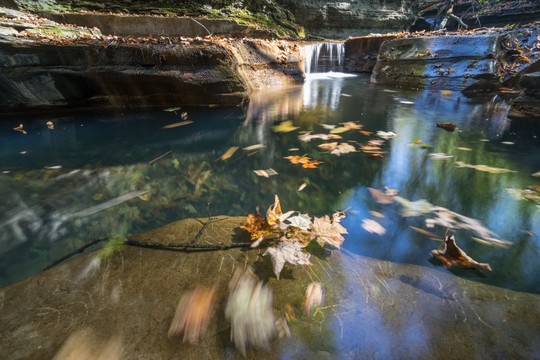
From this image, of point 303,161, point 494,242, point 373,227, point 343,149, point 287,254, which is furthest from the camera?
point 343,149

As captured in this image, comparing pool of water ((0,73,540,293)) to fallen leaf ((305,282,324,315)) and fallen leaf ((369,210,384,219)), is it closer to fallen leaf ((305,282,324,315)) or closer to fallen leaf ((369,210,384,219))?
fallen leaf ((369,210,384,219))

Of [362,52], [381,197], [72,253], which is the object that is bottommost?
[72,253]

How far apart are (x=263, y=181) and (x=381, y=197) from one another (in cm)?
88

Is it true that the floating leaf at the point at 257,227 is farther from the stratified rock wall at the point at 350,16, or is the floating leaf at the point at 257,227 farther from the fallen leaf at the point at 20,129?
the stratified rock wall at the point at 350,16

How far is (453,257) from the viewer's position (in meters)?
1.05

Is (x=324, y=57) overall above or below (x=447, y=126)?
above

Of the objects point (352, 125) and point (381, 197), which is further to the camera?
point (352, 125)

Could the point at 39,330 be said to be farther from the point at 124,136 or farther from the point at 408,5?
the point at 408,5

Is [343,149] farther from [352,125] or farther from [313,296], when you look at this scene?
[313,296]

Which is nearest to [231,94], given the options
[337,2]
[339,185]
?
[339,185]

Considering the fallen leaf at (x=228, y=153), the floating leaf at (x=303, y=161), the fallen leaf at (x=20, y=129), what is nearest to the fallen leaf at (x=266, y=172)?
the floating leaf at (x=303, y=161)

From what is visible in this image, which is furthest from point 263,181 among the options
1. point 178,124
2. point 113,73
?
point 113,73

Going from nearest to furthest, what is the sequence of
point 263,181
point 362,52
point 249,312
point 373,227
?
point 249,312, point 373,227, point 263,181, point 362,52

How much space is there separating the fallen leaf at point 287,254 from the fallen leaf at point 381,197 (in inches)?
30.1
